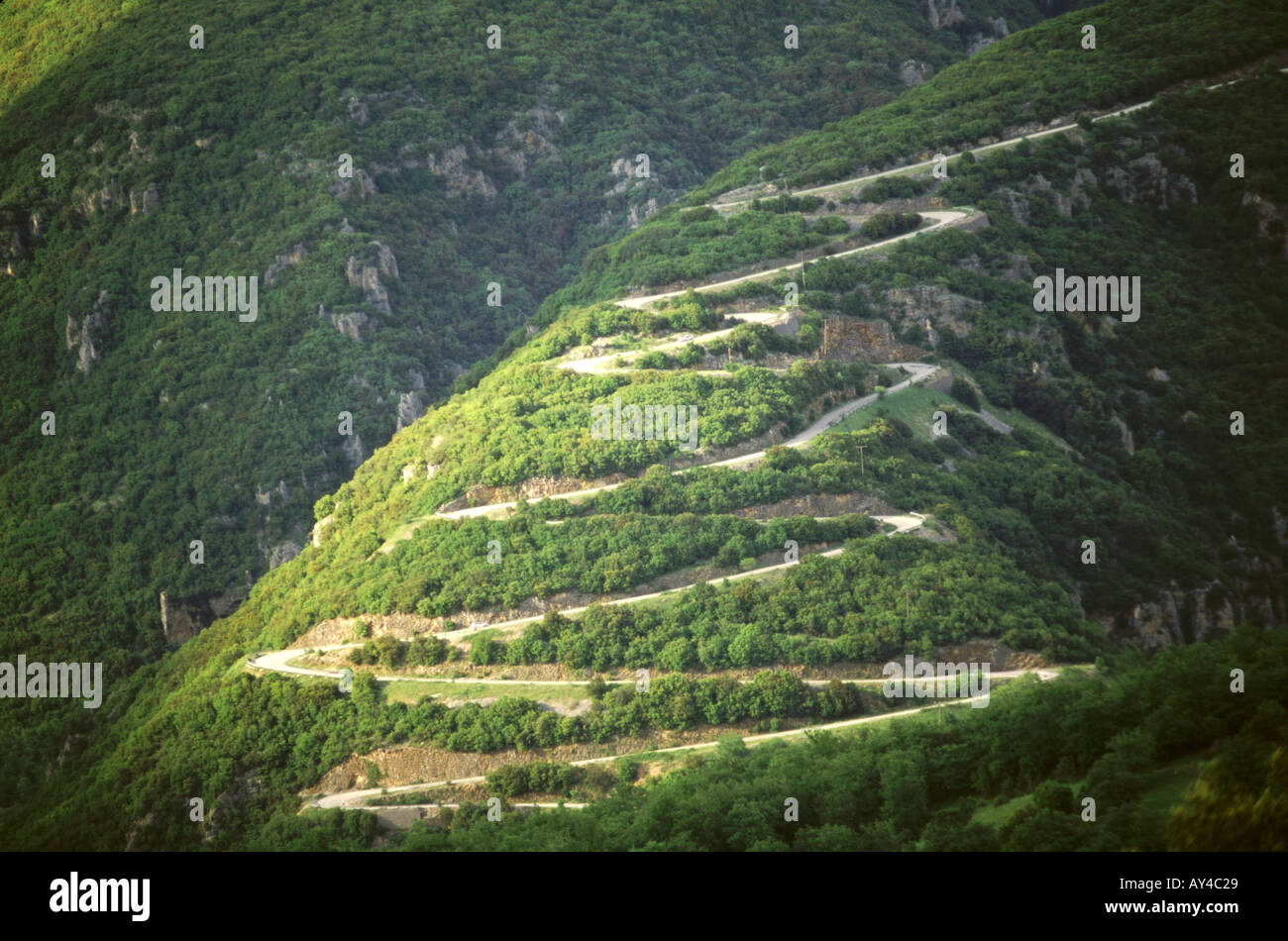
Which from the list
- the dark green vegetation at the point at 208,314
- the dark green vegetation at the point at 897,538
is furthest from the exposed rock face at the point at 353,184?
the dark green vegetation at the point at 897,538

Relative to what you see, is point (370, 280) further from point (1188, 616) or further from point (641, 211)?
point (1188, 616)

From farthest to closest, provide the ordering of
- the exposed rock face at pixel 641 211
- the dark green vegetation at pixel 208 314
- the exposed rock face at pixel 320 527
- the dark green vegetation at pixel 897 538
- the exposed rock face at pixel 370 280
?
the exposed rock face at pixel 641 211 < the exposed rock face at pixel 370 280 < the dark green vegetation at pixel 208 314 < the exposed rock face at pixel 320 527 < the dark green vegetation at pixel 897 538

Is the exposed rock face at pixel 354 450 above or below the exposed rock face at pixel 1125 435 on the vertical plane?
above

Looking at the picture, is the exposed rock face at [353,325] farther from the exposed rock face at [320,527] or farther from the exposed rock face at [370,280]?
the exposed rock face at [320,527]

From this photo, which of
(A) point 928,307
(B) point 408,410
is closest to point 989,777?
(A) point 928,307

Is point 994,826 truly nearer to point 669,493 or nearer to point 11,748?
point 669,493

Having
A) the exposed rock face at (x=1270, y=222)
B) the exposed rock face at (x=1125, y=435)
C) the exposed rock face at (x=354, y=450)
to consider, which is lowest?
the exposed rock face at (x=1125, y=435)
